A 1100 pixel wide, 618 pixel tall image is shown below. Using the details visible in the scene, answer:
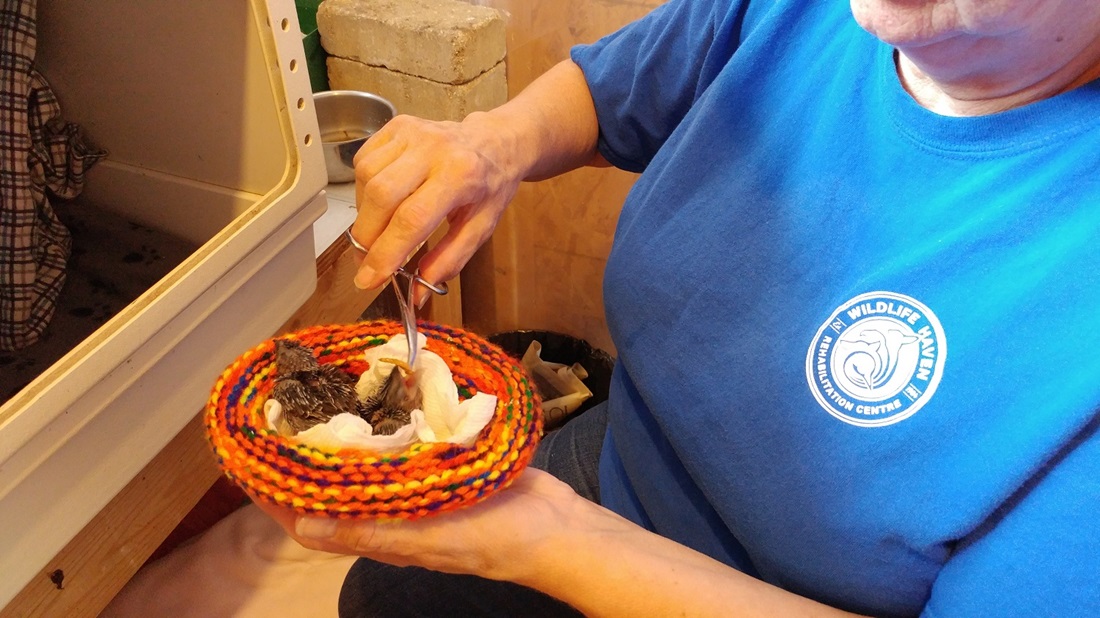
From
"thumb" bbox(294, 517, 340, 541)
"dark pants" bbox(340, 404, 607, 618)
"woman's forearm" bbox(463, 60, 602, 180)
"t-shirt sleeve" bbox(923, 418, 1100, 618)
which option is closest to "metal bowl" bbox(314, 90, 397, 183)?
"woman's forearm" bbox(463, 60, 602, 180)

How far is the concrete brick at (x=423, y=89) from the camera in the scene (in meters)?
1.13

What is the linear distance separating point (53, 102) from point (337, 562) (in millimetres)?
658

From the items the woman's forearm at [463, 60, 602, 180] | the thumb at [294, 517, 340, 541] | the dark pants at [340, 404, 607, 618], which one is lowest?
the dark pants at [340, 404, 607, 618]

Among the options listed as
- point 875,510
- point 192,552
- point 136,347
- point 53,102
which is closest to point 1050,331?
point 875,510

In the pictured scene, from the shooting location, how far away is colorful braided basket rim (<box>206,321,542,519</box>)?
0.42 metres

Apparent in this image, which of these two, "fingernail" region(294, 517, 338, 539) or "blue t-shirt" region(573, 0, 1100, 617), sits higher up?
"blue t-shirt" region(573, 0, 1100, 617)

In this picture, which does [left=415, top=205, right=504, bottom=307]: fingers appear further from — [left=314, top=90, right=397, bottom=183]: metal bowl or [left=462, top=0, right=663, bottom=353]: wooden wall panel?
[left=462, top=0, right=663, bottom=353]: wooden wall panel

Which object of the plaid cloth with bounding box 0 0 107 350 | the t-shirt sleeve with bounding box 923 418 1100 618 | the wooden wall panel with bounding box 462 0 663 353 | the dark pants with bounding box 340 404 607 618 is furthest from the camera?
the wooden wall panel with bounding box 462 0 663 353

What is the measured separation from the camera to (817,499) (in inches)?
19.6

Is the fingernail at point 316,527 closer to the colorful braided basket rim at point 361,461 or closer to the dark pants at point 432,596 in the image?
the colorful braided basket rim at point 361,461

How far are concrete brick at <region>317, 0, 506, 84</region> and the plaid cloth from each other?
52 cm

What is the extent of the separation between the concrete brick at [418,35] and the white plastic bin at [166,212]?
1.61ft

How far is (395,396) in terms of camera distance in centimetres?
52

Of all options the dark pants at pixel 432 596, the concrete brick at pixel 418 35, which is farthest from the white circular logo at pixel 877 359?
the concrete brick at pixel 418 35
